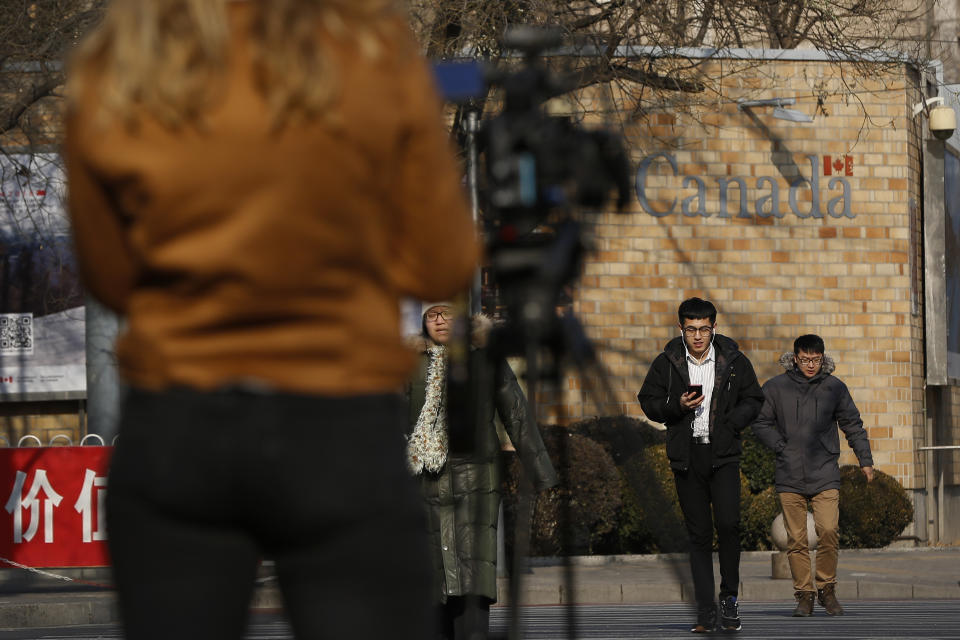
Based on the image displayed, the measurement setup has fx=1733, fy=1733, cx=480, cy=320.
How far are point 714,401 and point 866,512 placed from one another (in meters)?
10.1

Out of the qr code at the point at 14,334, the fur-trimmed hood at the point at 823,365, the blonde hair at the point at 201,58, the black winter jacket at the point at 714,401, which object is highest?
the qr code at the point at 14,334

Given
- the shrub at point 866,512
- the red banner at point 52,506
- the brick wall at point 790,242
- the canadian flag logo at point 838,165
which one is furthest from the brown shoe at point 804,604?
the canadian flag logo at point 838,165

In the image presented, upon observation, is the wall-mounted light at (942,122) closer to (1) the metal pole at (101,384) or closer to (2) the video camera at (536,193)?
(1) the metal pole at (101,384)

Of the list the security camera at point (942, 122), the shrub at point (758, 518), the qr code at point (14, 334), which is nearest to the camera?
the shrub at point (758, 518)

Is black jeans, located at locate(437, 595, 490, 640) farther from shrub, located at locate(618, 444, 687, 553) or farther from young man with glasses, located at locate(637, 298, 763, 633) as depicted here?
shrub, located at locate(618, 444, 687, 553)

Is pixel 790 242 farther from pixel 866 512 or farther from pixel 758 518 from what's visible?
pixel 758 518

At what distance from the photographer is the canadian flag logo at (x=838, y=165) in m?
21.9

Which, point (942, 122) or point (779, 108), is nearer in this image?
point (779, 108)

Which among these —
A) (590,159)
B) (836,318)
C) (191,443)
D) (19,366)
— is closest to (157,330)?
(191,443)

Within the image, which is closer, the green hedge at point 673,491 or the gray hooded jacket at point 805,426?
the gray hooded jacket at point 805,426

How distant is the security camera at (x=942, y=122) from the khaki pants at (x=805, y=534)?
437 inches

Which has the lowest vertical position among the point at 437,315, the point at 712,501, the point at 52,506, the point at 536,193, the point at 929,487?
the point at 929,487

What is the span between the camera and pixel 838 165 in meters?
22.0

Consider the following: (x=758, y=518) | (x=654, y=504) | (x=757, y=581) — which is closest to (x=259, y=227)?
(x=654, y=504)
